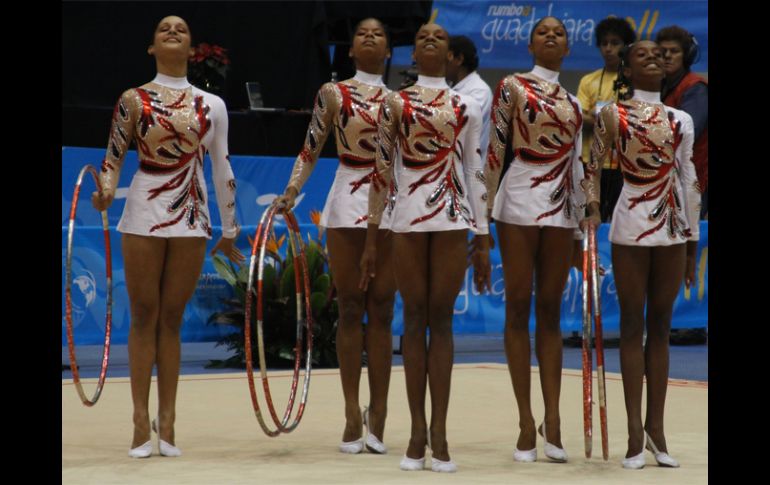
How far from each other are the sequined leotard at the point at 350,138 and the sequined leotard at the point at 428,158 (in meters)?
0.50

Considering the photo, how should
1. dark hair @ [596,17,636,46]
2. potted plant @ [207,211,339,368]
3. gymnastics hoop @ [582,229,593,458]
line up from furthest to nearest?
dark hair @ [596,17,636,46]
potted plant @ [207,211,339,368]
gymnastics hoop @ [582,229,593,458]

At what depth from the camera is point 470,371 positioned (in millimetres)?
8977

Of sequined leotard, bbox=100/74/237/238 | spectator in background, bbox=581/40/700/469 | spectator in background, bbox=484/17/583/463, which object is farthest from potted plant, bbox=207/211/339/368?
spectator in background, bbox=581/40/700/469

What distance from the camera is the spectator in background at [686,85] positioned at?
6668 mm

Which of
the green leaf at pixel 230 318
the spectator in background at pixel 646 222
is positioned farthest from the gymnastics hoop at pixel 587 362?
the green leaf at pixel 230 318

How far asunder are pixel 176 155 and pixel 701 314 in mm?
6515

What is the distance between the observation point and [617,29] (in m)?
9.42

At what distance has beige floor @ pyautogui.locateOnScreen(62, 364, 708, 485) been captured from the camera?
17.1 feet

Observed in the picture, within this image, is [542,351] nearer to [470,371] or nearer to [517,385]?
[517,385]

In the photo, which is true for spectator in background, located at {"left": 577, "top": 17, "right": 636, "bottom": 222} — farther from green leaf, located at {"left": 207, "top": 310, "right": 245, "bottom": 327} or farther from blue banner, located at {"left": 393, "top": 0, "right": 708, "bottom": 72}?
green leaf, located at {"left": 207, "top": 310, "right": 245, "bottom": 327}

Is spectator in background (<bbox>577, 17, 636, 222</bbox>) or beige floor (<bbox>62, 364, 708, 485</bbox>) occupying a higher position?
spectator in background (<bbox>577, 17, 636, 222</bbox>)

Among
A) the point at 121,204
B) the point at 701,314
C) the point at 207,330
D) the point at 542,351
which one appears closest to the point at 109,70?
the point at 121,204

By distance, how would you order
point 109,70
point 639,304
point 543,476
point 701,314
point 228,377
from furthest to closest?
point 109,70
point 701,314
point 228,377
point 639,304
point 543,476

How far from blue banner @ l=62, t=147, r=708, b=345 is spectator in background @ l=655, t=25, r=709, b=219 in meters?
2.50
